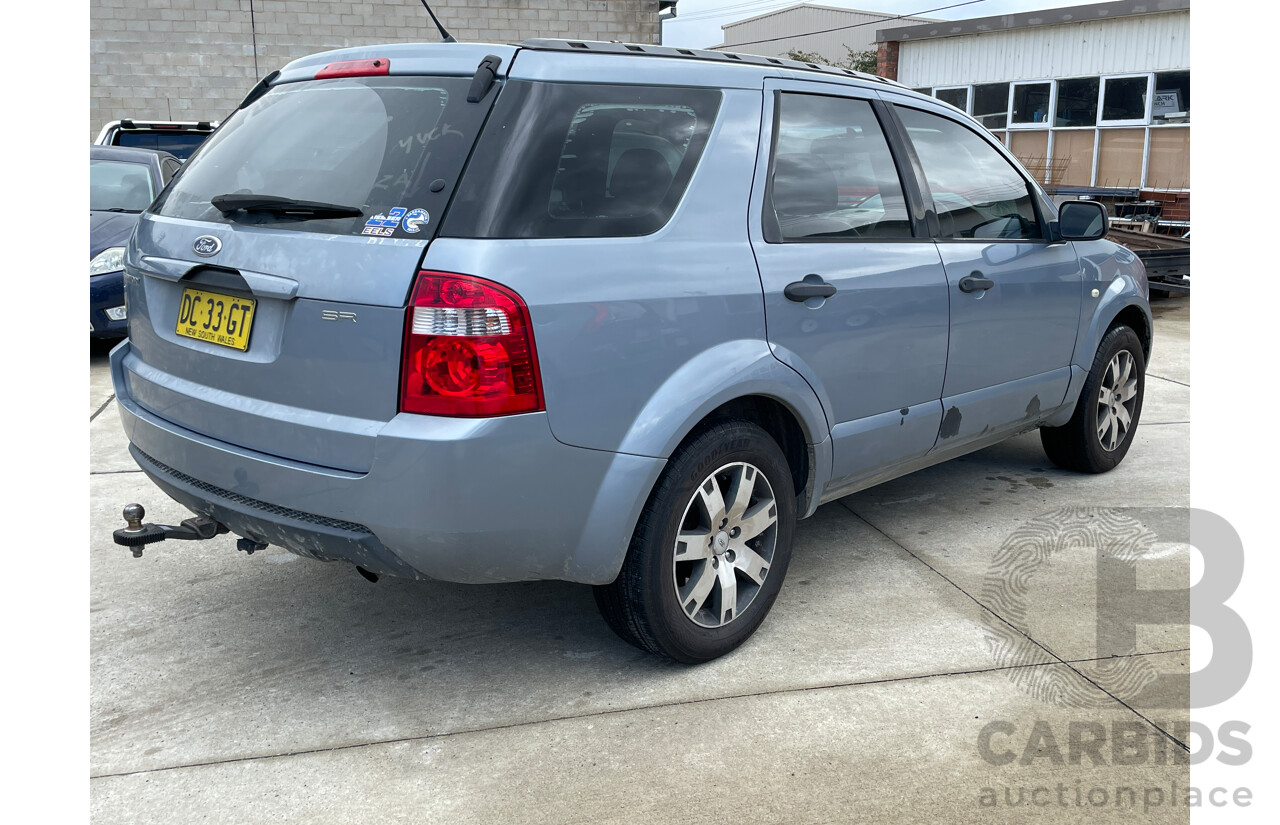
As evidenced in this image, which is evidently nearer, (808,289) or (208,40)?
(808,289)

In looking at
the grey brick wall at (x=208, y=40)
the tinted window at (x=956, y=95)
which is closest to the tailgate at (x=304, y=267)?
the grey brick wall at (x=208, y=40)

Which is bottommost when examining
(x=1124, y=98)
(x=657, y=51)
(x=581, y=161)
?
(x=581, y=161)

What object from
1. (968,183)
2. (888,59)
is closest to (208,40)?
(888,59)

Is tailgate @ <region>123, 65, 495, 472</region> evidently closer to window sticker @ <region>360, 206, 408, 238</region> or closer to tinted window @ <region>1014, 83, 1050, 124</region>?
window sticker @ <region>360, 206, 408, 238</region>

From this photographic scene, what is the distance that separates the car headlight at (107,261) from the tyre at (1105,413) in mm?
6474

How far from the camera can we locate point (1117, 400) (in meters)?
5.25

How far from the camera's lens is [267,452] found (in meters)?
2.75

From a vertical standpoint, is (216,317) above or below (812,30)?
below

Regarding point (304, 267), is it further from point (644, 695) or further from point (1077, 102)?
point (1077, 102)

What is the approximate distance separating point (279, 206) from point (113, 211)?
6410mm

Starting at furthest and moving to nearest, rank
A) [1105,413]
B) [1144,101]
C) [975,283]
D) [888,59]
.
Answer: [888,59] < [1144,101] < [1105,413] < [975,283]

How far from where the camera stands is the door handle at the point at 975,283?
3934 mm

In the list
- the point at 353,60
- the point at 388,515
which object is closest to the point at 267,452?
the point at 388,515

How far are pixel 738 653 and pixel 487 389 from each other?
133 centimetres
